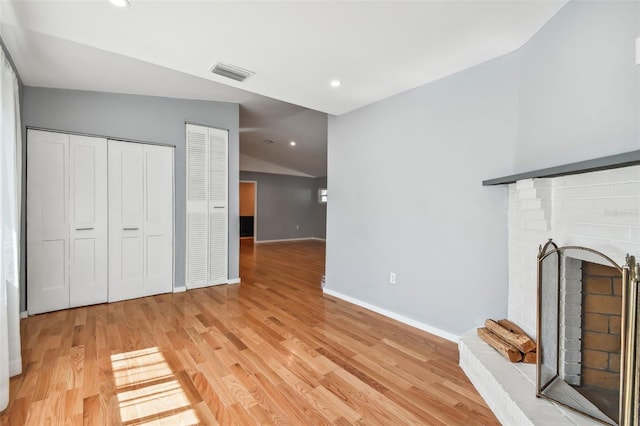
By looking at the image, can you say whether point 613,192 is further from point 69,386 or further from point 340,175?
point 69,386

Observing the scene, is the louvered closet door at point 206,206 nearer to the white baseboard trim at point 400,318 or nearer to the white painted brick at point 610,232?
the white baseboard trim at point 400,318

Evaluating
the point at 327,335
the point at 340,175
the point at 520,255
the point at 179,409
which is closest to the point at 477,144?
the point at 520,255

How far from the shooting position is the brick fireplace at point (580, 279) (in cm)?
129

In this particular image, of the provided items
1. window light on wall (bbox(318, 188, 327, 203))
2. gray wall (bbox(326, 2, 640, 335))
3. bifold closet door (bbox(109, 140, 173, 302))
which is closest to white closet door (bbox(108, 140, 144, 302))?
bifold closet door (bbox(109, 140, 173, 302))

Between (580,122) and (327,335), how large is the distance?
2412 millimetres

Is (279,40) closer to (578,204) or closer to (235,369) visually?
(578,204)

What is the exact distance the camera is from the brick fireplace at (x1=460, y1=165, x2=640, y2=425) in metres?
1.29

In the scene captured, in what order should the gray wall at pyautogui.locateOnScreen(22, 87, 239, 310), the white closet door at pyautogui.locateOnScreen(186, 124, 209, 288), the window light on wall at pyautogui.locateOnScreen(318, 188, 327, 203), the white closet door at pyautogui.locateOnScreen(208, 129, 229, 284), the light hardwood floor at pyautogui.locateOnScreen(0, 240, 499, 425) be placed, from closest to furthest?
the light hardwood floor at pyautogui.locateOnScreen(0, 240, 499, 425) → the gray wall at pyautogui.locateOnScreen(22, 87, 239, 310) → the white closet door at pyautogui.locateOnScreen(186, 124, 209, 288) → the white closet door at pyautogui.locateOnScreen(208, 129, 229, 284) → the window light on wall at pyautogui.locateOnScreen(318, 188, 327, 203)

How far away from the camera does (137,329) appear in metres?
2.79

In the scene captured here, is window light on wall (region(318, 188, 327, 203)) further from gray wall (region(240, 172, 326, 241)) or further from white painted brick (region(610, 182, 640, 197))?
white painted brick (region(610, 182, 640, 197))

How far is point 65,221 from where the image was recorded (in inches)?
128

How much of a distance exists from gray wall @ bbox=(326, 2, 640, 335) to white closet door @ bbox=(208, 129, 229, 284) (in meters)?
1.66

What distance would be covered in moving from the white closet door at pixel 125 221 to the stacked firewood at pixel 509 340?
392 cm

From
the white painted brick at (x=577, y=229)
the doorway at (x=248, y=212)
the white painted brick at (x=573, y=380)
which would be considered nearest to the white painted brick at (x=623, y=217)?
the white painted brick at (x=577, y=229)
